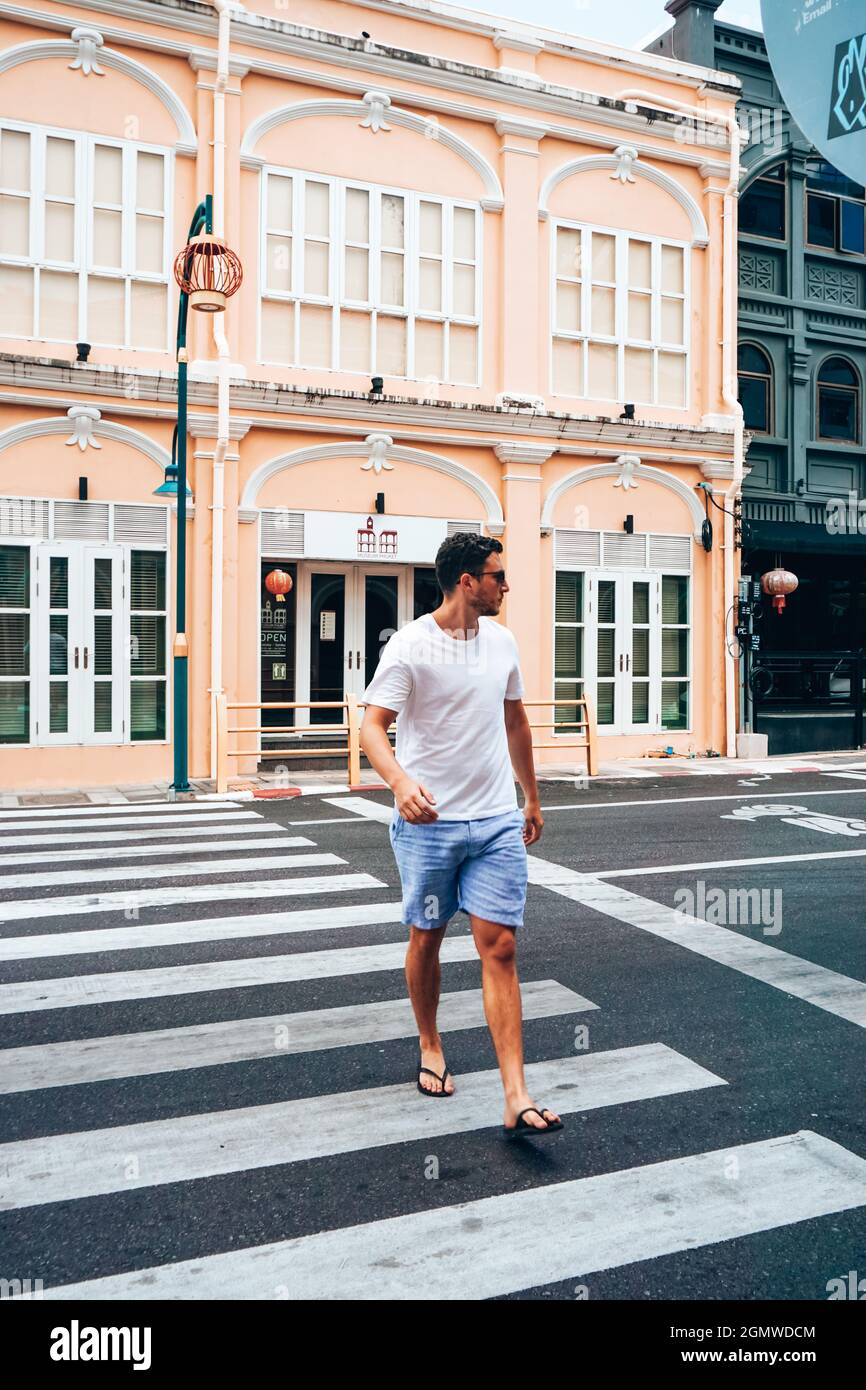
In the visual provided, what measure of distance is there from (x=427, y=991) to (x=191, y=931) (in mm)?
2782

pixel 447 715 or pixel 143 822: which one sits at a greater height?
pixel 447 715

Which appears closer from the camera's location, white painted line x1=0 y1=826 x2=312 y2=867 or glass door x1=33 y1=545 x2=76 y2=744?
white painted line x1=0 y1=826 x2=312 y2=867

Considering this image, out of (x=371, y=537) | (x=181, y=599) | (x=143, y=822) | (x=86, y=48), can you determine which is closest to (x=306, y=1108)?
(x=143, y=822)

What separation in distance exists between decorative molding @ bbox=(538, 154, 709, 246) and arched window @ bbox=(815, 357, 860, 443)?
151 inches

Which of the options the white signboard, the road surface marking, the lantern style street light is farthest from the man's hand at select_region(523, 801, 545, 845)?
the white signboard

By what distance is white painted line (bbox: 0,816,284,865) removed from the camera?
32.0 feet

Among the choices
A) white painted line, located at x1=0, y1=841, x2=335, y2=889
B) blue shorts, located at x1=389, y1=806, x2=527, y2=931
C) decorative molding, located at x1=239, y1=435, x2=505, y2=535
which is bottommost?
white painted line, located at x1=0, y1=841, x2=335, y2=889

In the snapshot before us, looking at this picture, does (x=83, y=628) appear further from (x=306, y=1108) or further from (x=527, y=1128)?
(x=527, y=1128)

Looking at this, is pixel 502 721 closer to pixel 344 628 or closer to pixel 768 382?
pixel 344 628

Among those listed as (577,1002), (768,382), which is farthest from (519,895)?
(768,382)

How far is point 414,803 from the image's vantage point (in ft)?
12.5

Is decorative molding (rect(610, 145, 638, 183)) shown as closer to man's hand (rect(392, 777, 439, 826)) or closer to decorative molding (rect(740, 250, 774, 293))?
decorative molding (rect(740, 250, 774, 293))

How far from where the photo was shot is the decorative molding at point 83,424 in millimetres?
14555
